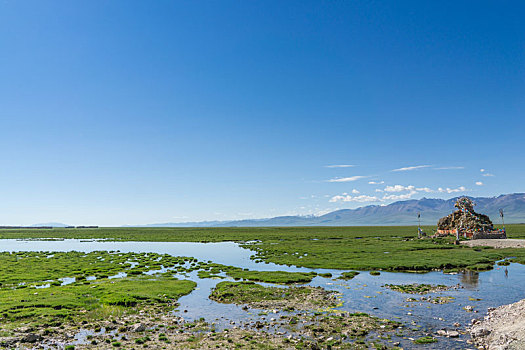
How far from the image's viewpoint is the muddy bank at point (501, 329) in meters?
17.0

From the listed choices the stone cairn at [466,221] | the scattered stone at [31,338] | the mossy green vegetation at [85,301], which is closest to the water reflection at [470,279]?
the mossy green vegetation at [85,301]

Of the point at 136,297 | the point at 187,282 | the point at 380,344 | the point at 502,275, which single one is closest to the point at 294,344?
the point at 380,344

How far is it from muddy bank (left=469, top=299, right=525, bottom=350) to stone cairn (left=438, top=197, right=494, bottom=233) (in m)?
80.6

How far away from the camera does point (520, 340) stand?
664 inches

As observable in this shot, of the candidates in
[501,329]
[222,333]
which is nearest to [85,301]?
[222,333]

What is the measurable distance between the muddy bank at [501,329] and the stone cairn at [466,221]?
80.6 meters

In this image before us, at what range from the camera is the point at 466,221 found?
95.2 meters

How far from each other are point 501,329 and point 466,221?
89113 mm

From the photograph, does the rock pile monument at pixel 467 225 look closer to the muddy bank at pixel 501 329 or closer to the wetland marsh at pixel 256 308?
the wetland marsh at pixel 256 308

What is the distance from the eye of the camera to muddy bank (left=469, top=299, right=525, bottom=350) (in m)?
17.0

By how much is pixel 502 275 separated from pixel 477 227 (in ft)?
199

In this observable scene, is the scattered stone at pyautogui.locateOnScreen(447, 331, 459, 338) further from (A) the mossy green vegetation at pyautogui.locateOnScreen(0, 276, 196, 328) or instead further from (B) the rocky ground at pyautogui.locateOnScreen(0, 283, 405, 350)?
(A) the mossy green vegetation at pyautogui.locateOnScreen(0, 276, 196, 328)

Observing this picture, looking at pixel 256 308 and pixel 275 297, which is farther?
pixel 275 297

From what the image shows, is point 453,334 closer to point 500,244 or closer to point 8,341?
point 8,341
